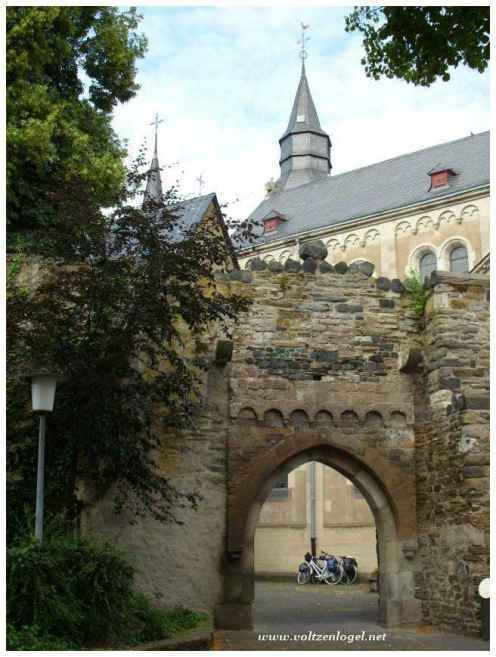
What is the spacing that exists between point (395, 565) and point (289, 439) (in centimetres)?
212

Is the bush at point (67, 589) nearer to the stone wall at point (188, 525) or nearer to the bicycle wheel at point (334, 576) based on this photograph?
the stone wall at point (188, 525)

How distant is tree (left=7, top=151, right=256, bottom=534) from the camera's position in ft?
28.1

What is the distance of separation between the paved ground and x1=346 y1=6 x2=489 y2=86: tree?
5.70 meters

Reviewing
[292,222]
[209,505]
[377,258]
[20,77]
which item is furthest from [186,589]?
[292,222]

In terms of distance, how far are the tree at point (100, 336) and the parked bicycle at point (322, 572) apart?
13665 millimetres

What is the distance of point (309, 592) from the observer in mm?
19031

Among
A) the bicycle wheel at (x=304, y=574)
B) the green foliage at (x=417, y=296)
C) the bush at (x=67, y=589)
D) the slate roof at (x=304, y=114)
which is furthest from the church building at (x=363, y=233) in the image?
the bush at (x=67, y=589)

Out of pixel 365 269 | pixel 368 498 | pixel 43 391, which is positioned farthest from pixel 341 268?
pixel 43 391

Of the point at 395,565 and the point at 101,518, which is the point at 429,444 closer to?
the point at 395,565

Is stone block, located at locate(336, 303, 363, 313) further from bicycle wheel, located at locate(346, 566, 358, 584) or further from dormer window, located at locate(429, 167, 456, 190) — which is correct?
dormer window, located at locate(429, 167, 456, 190)

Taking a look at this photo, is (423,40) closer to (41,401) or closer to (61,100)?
(41,401)

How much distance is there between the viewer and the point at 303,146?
4603cm

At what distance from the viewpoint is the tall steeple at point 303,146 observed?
4497 cm

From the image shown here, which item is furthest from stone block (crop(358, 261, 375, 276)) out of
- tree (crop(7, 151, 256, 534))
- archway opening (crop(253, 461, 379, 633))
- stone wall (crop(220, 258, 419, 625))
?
archway opening (crop(253, 461, 379, 633))
